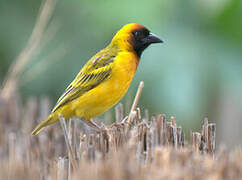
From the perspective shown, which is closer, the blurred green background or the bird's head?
the bird's head

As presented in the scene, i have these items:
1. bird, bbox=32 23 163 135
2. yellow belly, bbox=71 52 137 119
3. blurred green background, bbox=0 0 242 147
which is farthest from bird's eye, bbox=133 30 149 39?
blurred green background, bbox=0 0 242 147

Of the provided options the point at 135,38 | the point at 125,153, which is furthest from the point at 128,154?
the point at 135,38

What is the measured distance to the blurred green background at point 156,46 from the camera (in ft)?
21.6

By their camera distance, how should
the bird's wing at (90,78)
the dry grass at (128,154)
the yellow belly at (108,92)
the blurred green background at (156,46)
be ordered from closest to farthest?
the dry grass at (128,154) → the yellow belly at (108,92) → the bird's wing at (90,78) → the blurred green background at (156,46)

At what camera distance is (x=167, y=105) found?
6.43m

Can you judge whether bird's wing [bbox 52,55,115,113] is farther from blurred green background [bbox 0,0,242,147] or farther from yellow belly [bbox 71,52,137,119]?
blurred green background [bbox 0,0,242,147]

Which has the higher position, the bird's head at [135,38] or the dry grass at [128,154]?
the bird's head at [135,38]

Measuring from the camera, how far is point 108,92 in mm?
4254

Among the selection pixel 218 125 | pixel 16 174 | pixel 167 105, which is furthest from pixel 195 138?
pixel 218 125

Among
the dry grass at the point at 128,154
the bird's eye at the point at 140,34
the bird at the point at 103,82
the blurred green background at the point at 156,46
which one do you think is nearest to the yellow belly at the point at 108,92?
the bird at the point at 103,82

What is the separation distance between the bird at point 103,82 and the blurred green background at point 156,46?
187cm

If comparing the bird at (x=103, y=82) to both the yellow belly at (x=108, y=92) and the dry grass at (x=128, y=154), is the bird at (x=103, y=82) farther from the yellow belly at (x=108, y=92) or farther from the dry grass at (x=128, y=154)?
the dry grass at (x=128, y=154)

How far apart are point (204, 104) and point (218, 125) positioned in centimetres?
79

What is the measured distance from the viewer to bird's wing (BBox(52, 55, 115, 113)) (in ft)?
14.3
